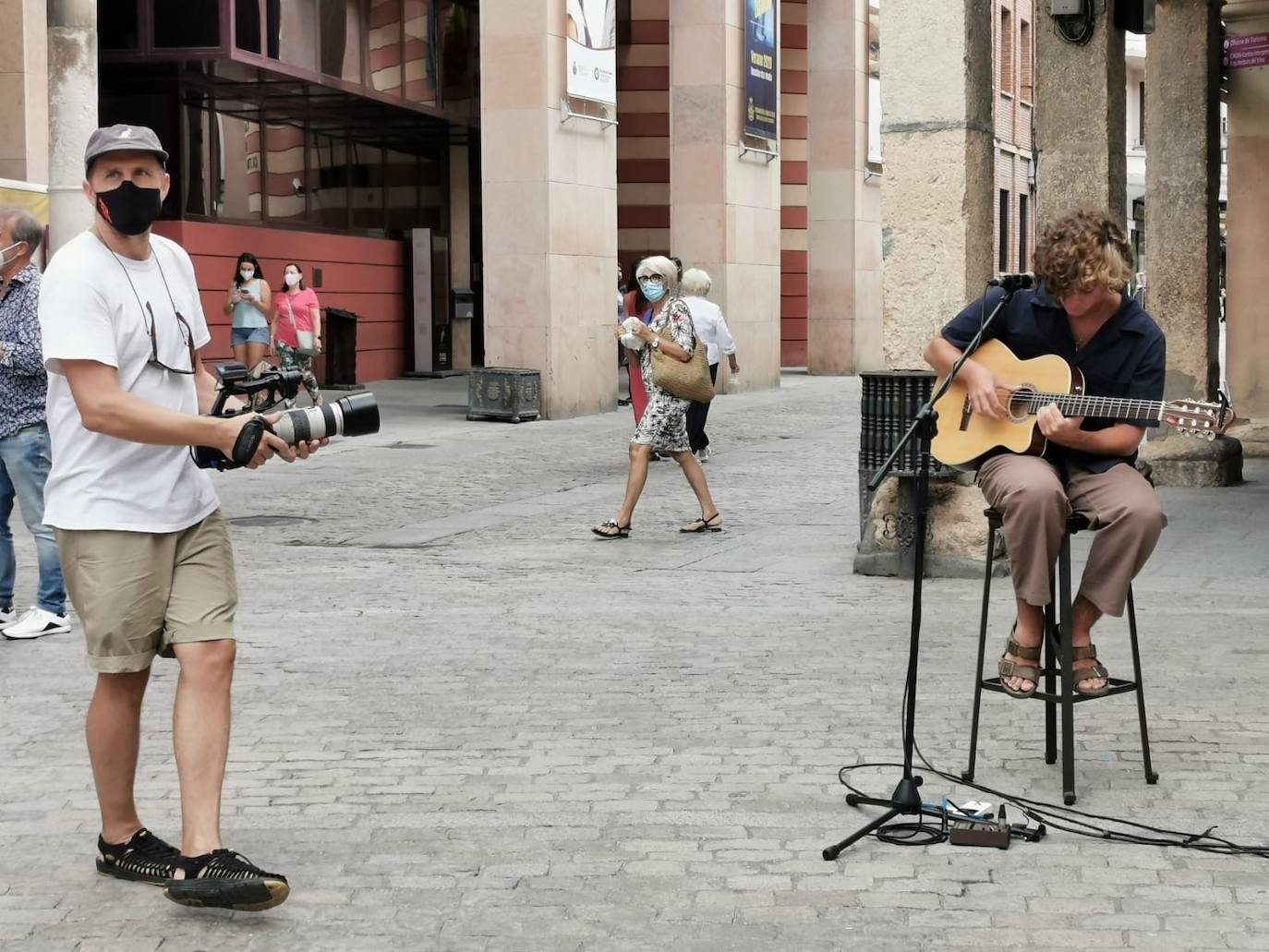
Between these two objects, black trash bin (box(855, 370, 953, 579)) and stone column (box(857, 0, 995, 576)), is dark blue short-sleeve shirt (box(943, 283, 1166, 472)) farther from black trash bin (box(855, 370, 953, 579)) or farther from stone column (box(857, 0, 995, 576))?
stone column (box(857, 0, 995, 576))

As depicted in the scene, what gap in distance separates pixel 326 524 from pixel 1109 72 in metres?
5.93

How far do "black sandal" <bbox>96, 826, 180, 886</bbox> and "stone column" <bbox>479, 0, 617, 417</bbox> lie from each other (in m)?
17.8

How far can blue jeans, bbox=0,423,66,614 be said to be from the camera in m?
8.54

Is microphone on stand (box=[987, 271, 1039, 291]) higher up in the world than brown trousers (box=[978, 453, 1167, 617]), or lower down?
higher up

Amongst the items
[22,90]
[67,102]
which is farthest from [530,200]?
[22,90]

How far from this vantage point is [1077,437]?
5875 millimetres

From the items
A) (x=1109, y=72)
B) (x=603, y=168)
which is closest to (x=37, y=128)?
(x=603, y=168)

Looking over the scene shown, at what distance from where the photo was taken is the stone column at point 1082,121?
13086mm

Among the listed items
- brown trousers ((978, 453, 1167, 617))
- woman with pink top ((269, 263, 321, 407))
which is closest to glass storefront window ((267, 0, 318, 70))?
woman with pink top ((269, 263, 321, 407))

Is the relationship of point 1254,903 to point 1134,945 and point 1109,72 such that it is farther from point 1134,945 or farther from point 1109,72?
point 1109,72

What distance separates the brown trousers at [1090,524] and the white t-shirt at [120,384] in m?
2.37

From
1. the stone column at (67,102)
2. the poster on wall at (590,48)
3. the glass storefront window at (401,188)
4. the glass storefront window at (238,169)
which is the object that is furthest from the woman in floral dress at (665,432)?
the glass storefront window at (401,188)

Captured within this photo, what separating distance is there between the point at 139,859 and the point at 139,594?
69 cm

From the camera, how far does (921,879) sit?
4.98 metres
